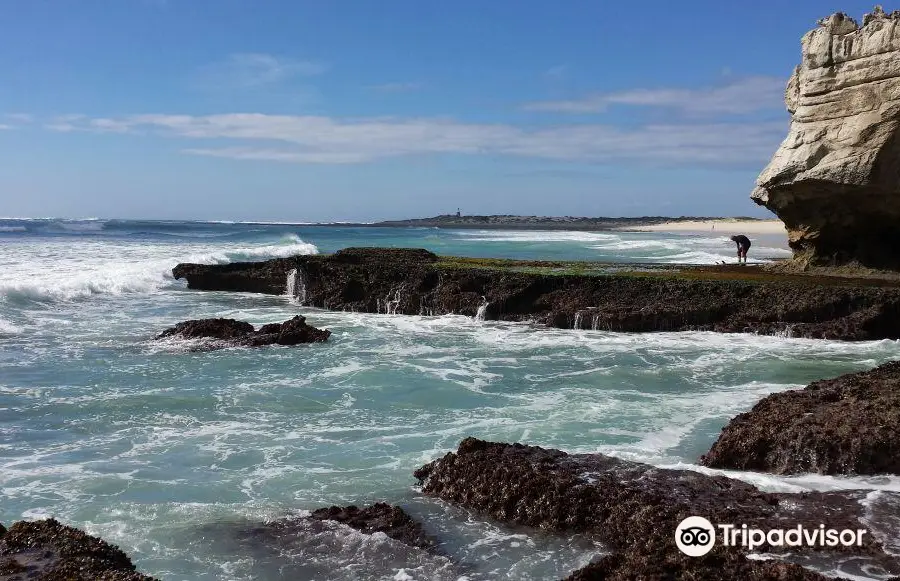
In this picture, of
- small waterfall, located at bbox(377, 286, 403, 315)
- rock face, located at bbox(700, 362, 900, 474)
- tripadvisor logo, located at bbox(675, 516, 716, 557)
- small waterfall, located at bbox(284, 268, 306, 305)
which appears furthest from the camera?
small waterfall, located at bbox(284, 268, 306, 305)

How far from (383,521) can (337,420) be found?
13.9 feet

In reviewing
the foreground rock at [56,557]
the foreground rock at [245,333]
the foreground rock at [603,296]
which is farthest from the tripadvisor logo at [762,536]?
the foreground rock at [245,333]

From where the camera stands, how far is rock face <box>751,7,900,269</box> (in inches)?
769

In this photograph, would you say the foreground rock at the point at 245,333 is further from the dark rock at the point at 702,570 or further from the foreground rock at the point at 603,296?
the dark rock at the point at 702,570

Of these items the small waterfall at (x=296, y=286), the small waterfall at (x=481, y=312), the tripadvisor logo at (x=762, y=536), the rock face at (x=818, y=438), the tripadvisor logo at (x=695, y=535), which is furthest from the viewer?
the small waterfall at (x=296, y=286)

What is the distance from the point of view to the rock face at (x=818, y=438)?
7996mm

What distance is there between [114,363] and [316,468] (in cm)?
815

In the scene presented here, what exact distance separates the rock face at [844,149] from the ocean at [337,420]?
577cm

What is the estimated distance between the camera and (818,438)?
824 centimetres

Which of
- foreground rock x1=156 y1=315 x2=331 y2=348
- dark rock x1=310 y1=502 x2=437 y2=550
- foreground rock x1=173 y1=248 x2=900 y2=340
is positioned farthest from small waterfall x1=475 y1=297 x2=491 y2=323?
dark rock x1=310 y1=502 x2=437 y2=550

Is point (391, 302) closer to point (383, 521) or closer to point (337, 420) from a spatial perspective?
point (337, 420)

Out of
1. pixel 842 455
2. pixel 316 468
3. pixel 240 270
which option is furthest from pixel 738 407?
pixel 240 270

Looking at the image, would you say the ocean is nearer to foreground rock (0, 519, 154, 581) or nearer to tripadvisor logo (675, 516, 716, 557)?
tripadvisor logo (675, 516, 716, 557)

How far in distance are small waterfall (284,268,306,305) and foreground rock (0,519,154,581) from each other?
19.3 metres
